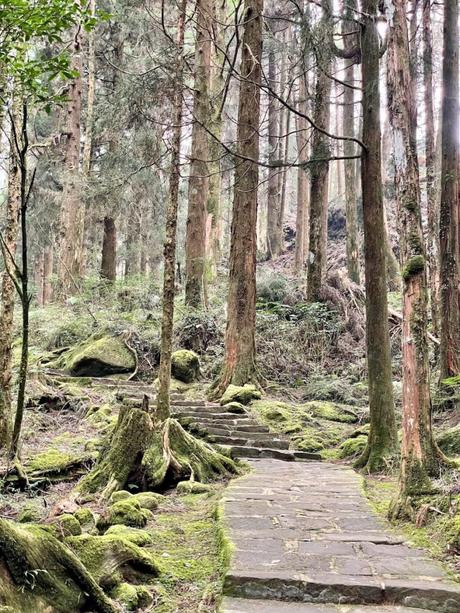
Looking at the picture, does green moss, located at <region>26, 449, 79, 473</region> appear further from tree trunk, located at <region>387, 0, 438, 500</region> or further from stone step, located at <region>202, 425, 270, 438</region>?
tree trunk, located at <region>387, 0, 438, 500</region>

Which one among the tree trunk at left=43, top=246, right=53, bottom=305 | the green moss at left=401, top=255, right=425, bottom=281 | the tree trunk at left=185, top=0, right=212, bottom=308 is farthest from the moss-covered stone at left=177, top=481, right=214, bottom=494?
the tree trunk at left=43, top=246, right=53, bottom=305

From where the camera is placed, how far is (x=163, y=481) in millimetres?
6594

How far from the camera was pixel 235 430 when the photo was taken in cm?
938

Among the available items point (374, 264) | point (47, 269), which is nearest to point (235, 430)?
point (374, 264)

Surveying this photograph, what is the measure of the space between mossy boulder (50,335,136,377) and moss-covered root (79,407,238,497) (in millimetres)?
6068

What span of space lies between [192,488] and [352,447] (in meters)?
3.47

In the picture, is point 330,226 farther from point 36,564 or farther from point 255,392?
point 36,564

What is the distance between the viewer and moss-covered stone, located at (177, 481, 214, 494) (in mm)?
6477

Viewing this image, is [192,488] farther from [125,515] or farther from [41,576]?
[41,576]

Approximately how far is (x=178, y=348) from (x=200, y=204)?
163 inches

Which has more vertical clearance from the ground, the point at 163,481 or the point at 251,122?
the point at 251,122

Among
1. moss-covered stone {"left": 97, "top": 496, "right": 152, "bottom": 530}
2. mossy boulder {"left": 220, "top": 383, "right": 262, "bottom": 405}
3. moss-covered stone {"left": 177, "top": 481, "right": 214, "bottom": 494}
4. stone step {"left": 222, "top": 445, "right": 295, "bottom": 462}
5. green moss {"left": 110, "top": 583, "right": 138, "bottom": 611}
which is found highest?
mossy boulder {"left": 220, "top": 383, "right": 262, "bottom": 405}

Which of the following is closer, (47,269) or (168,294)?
(168,294)

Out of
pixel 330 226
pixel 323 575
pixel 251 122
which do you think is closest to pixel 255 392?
pixel 251 122
